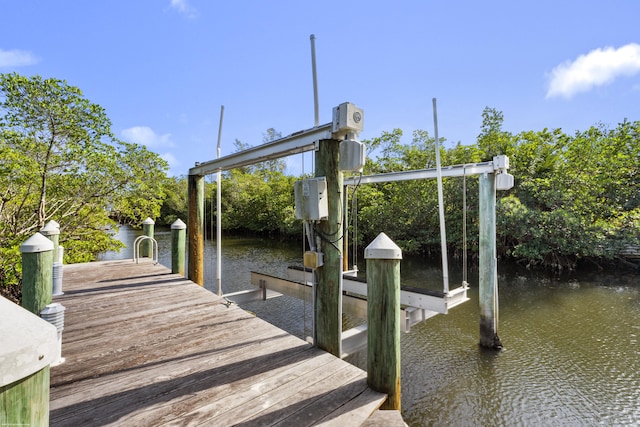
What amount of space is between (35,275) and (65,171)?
5.27 m

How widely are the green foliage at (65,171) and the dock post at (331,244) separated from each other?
21.0 feet

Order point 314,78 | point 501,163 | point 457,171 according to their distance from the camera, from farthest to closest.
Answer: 1. point 457,171
2. point 501,163
3. point 314,78

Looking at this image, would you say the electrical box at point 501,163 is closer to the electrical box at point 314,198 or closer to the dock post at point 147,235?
the electrical box at point 314,198

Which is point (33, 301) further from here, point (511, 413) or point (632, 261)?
point (632, 261)

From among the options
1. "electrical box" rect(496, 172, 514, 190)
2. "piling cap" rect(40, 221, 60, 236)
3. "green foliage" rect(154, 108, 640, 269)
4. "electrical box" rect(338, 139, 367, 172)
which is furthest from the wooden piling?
"green foliage" rect(154, 108, 640, 269)

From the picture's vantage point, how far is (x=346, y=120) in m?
2.35

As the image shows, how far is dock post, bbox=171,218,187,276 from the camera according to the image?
5133mm

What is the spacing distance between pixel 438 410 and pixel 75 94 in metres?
8.67

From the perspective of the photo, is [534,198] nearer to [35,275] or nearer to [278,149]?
[278,149]

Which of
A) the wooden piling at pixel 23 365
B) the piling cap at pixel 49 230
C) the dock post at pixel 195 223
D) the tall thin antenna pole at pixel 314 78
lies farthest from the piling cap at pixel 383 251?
the piling cap at pixel 49 230

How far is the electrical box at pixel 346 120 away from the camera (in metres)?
2.36

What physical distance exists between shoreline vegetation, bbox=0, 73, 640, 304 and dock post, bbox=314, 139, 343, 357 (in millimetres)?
653

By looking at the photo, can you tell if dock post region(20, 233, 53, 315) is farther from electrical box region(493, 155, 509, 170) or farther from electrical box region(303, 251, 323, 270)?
electrical box region(493, 155, 509, 170)

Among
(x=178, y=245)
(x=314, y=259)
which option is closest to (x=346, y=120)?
(x=314, y=259)
